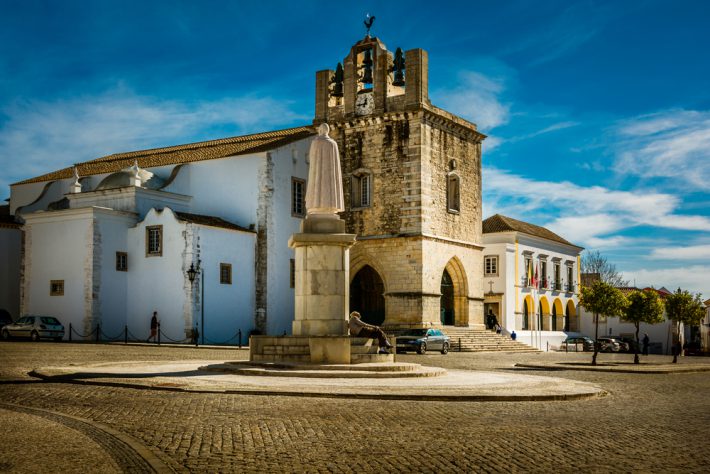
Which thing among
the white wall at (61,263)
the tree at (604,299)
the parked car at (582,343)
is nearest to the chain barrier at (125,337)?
the white wall at (61,263)

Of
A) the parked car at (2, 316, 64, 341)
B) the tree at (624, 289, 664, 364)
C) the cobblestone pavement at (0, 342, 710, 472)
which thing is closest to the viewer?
the cobblestone pavement at (0, 342, 710, 472)

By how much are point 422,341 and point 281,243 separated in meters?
11.0

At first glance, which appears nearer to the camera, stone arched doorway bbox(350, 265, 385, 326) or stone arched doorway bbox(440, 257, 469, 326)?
stone arched doorway bbox(350, 265, 385, 326)

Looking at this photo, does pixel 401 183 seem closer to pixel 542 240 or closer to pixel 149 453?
pixel 542 240

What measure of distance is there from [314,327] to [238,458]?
34.0ft

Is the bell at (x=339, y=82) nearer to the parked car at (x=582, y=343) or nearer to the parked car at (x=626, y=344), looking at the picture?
the parked car at (x=582, y=343)

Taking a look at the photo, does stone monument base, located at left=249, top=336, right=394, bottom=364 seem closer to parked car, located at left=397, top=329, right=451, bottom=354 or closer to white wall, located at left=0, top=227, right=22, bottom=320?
parked car, located at left=397, top=329, right=451, bottom=354

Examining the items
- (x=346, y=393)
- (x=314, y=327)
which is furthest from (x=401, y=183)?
(x=346, y=393)

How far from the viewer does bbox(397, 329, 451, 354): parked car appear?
32344 millimetres

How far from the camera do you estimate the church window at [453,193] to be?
138ft

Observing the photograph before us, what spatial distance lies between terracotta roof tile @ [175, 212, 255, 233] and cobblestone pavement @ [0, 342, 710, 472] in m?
23.1

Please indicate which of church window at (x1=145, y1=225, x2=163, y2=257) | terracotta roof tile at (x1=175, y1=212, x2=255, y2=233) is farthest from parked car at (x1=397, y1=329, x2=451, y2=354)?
church window at (x1=145, y1=225, x2=163, y2=257)

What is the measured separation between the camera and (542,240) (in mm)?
55469

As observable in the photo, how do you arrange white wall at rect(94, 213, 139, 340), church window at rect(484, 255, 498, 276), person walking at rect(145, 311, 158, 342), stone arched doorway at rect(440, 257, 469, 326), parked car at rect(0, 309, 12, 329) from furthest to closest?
church window at rect(484, 255, 498, 276) < stone arched doorway at rect(440, 257, 469, 326) < parked car at rect(0, 309, 12, 329) < white wall at rect(94, 213, 139, 340) < person walking at rect(145, 311, 158, 342)
